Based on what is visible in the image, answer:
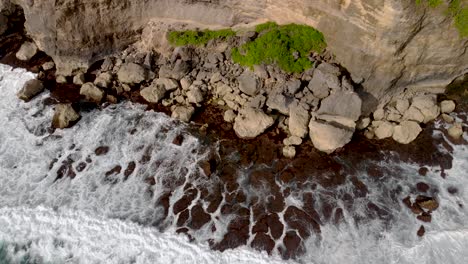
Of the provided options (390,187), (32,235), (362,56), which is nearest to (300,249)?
(390,187)

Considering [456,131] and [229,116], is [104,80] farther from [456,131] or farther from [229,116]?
[456,131]

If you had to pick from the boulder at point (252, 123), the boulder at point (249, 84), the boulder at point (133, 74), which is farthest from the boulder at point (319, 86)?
the boulder at point (133, 74)

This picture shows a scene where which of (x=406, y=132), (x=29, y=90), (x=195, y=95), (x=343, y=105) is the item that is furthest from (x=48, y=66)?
(x=406, y=132)

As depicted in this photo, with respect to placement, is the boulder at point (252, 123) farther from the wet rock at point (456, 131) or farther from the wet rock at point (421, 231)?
the wet rock at point (456, 131)

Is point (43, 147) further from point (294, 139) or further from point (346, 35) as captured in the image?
point (346, 35)

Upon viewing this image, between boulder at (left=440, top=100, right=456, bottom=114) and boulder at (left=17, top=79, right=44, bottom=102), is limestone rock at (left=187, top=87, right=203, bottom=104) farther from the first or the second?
boulder at (left=440, top=100, right=456, bottom=114)

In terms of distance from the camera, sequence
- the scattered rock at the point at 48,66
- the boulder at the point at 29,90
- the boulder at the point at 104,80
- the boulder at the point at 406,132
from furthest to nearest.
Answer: the scattered rock at the point at 48,66, the boulder at the point at 104,80, the boulder at the point at 29,90, the boulder at the point at 406,132
